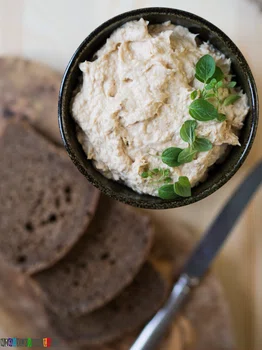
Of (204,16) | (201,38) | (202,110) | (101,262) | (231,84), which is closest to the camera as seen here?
(202,110)

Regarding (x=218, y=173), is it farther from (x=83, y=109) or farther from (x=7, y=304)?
(x=7, y=304)

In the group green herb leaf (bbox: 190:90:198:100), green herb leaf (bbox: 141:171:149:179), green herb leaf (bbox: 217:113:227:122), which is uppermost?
green herb leaf (bbox: 190:90:198:100)

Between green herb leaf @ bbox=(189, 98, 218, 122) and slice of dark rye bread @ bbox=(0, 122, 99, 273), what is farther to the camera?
slice of dark rye bread @ bbox=(0, 122, 99, 273)

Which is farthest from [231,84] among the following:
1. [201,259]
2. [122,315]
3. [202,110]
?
[122,315]

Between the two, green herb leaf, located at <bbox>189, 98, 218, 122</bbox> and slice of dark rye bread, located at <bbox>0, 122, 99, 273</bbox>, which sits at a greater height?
green herb leaf, located at <bbox>189, 98, 218, 122</bbox>

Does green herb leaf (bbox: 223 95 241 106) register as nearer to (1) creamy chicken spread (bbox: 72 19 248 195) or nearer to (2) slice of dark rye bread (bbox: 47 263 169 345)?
(1) creamy chicken spread (bbox: 72 19 248 195)

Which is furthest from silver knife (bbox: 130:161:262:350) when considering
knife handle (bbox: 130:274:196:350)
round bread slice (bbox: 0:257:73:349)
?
round bread slice (bbox: 0:257:73:349)

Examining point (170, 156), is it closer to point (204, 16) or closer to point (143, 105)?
point (143, 105)
